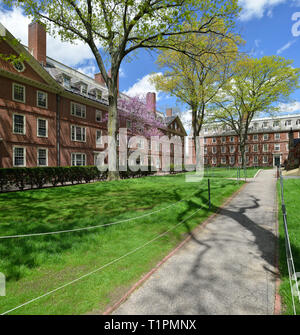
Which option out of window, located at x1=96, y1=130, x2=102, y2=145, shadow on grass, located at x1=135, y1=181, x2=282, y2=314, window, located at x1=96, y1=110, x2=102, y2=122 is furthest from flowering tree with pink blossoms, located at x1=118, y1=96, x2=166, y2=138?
shadow on grass, located at x1=135, y1=181, x2=282, y2=314

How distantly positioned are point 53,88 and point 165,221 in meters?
22.9

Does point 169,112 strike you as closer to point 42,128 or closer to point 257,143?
point 257,143

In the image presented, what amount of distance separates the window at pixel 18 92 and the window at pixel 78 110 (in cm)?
598

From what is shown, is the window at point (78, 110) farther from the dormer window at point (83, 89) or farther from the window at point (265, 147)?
the window at point (265, 147)

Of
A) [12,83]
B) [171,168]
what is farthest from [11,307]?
[171,168]

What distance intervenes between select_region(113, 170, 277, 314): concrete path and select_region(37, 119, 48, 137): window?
71.9 ft

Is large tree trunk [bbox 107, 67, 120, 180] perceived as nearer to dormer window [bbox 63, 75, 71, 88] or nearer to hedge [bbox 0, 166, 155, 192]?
hedge [bbox 0, 166, 155, 192]

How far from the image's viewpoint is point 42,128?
2220 centimetres

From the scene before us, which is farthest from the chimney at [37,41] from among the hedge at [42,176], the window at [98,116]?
the hedge at [42,176]

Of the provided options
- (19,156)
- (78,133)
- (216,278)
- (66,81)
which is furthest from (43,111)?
(216,278)

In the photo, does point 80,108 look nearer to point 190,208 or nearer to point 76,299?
point 190,208

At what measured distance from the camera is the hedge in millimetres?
13781

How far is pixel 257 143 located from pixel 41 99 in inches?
2158

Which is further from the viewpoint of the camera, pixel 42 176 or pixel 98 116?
pixel 98 116
